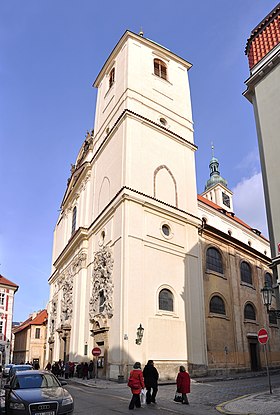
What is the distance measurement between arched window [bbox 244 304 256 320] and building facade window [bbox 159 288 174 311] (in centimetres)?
1010

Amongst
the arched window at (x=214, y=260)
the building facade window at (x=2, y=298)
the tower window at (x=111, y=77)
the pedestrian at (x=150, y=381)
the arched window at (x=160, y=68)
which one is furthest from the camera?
the building facade window at (x=2, y=298)

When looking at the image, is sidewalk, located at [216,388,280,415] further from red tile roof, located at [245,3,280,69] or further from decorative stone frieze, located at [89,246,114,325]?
red tile roof, located at [245,3,280,69]

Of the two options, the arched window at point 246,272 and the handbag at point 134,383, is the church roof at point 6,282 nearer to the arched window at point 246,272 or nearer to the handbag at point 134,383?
the arched window at point 246,272

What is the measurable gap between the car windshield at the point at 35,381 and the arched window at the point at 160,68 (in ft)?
93.9

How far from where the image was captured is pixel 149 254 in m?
24.6

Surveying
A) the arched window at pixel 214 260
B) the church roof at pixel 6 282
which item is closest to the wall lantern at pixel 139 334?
the arched window at pixel 214 260

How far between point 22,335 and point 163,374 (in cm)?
4805

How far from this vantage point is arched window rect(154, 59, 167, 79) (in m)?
34.0

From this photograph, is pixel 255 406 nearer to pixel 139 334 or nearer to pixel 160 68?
pixel 139 334

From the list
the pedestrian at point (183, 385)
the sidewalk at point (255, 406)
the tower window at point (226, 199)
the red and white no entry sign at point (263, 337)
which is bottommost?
the sidewalk at point (255, 406)

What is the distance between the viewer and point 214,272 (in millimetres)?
29688

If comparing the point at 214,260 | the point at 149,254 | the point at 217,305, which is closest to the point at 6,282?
the point at 214,260

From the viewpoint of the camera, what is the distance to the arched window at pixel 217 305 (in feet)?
93.3

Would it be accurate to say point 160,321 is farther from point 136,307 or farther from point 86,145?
point 86,145
